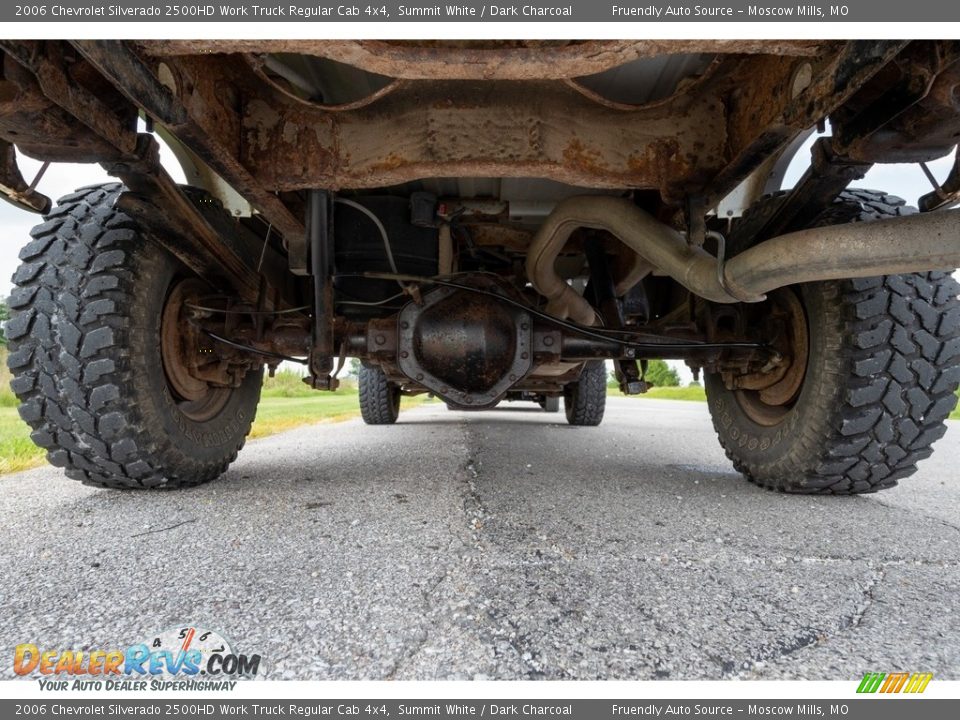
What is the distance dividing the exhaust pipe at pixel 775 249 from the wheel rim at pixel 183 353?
3.87 ft

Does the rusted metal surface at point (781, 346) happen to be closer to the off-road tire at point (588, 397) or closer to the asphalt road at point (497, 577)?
the asphalt road at point (497, 577)

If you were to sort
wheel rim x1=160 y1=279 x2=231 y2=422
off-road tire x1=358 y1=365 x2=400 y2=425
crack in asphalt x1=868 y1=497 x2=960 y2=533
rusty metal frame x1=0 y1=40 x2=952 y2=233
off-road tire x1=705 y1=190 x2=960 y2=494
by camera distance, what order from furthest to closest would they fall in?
1. off-road tire x1=358 y1=365 x2=400 y2=425
2. wheel rim x1=160 y1=279 x2=231 y2=422
3. off-road tire x1=705 y1=190 x2=960 y2=494
4. crack in asphalt x1=868 y1=497 x2=960 y2=533
5. rusty metal frame x1=0 y1=40 x2=952 y2=233

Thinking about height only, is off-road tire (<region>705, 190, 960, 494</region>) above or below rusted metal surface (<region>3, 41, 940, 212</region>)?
below

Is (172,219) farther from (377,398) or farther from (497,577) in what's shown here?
(377,398)

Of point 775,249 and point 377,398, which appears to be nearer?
point 775,249

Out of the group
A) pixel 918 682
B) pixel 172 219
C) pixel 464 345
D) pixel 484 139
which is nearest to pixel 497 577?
pixel 918 682

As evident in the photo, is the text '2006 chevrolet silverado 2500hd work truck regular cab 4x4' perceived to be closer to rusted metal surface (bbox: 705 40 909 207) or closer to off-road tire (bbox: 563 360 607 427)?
rusted metal surface (bbox: 705 40 909 207)

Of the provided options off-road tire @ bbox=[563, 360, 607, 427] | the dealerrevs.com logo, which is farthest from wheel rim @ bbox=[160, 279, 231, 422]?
off-road tire @ bbox=[563, 360, 607, 427]

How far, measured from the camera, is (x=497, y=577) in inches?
36.9

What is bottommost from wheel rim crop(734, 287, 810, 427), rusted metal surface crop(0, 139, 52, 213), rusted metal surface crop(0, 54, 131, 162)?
wheel rim crop(734, 287, 810, 427)

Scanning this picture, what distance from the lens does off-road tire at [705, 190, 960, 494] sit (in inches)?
58.7

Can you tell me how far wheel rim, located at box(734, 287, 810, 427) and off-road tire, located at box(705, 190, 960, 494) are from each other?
0.25ft

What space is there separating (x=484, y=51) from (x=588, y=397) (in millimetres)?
3875
